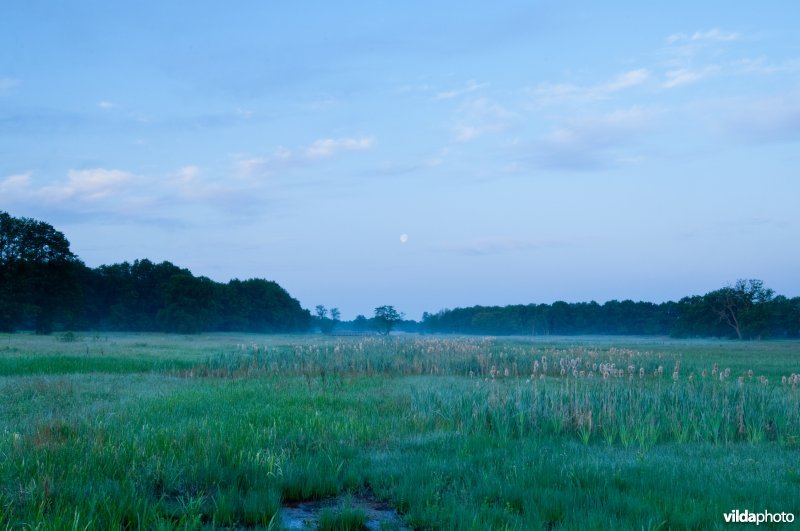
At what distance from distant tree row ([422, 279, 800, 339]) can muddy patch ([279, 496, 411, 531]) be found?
97259 mm

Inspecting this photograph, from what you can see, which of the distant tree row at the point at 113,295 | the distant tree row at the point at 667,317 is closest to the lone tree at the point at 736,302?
the distant tree row at the point at 667,317

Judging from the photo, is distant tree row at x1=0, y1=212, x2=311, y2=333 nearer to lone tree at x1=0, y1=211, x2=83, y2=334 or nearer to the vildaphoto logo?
lone tree at x1=0, y1=211, x2=83, y2=334

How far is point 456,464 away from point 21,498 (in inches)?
200

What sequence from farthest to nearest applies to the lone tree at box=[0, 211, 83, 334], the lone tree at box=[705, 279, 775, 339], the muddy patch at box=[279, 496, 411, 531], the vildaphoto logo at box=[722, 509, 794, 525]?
the lone tree at box=[705, 279, 775, 339] < the lone tree at box=[0, 211, 83, 334] < the muddy patch at box=[279, 496, 411, 531] < the vildaphoto logo at box=[722, 509, 794, 525]

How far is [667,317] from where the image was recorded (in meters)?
138

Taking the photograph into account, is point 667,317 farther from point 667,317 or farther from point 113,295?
point 113,295

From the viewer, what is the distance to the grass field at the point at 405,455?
19.4 ft

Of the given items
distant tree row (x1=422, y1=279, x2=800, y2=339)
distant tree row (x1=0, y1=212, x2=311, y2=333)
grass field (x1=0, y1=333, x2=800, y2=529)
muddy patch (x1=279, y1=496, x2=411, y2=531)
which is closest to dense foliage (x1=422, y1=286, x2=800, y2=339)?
distant tree row (x1=422, y1=279, x2=800, y2=339)

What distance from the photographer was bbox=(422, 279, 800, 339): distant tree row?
9206cm

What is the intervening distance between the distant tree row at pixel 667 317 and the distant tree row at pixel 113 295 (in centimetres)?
6188

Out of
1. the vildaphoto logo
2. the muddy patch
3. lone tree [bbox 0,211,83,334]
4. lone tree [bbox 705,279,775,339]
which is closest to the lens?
the vildaphoto logo

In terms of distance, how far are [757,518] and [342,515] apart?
161 inches

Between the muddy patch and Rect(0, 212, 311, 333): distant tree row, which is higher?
Rect(0, 212, 311, 333): distant tree row

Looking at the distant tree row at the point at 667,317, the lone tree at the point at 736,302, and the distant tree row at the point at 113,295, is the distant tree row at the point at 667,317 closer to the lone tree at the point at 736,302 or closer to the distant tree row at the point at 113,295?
the lone tree at the point at 736,302
